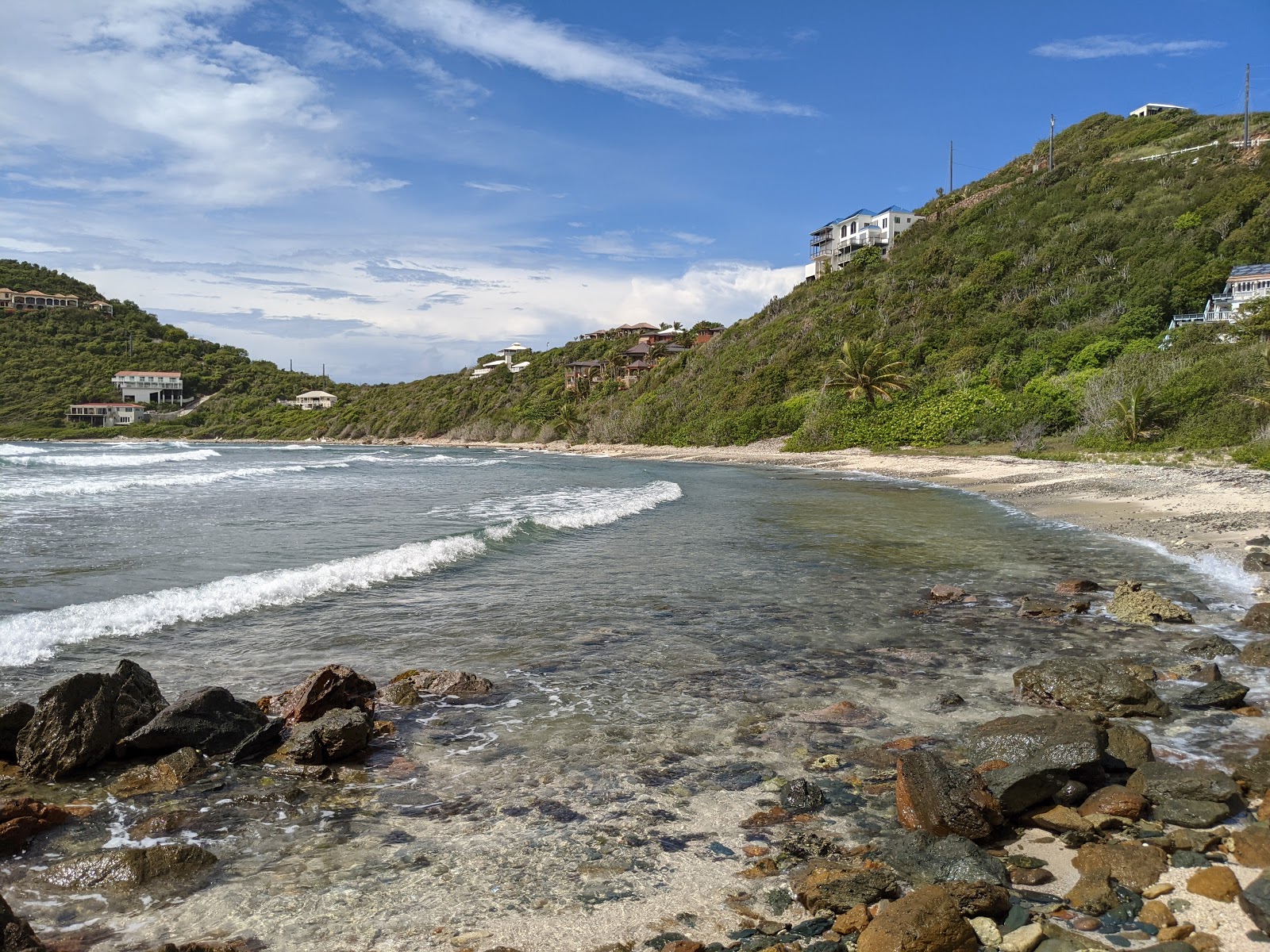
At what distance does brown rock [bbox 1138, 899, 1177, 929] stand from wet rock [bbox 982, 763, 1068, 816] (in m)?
1.00

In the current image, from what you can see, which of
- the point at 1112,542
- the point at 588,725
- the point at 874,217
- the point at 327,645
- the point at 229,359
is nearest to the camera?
the point at 588,725

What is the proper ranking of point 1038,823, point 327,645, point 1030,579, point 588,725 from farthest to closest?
point 1030,579
point 327,645
point 588,725
point 1038,823

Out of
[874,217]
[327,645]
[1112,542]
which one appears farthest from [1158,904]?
[874,217]

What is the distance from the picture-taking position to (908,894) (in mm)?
3711

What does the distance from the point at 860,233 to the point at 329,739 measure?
328 feet

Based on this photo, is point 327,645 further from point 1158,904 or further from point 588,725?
point 1158,904

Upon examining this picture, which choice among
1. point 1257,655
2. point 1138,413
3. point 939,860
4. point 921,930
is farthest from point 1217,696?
point 1138,413

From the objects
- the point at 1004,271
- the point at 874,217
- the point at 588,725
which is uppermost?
the point at 874,217

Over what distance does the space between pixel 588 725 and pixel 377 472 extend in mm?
39602

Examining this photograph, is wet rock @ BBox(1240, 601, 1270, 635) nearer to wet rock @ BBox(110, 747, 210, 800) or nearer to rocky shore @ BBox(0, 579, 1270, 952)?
rocky shore @ BBox(0, 579, 1270, 952)

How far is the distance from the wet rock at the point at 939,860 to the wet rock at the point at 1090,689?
304 cm

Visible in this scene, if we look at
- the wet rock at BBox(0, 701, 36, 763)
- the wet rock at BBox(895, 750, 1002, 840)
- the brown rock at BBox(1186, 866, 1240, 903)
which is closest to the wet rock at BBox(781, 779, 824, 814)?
the wet rock at BBox(895, 750, 1002, 840)

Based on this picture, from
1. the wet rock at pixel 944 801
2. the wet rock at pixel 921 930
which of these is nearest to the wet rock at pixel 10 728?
the wet rock at pixel 921 930

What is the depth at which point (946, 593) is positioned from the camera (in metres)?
11.2
